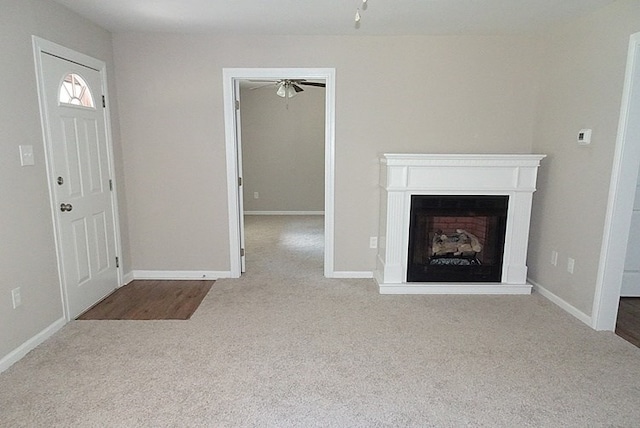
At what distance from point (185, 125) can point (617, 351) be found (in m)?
3.94

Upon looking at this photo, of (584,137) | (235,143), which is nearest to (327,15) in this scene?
(235,143)

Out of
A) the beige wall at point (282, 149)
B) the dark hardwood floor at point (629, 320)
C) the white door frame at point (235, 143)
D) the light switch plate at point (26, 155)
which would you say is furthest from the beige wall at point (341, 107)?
the beige wall at point (282, 149)

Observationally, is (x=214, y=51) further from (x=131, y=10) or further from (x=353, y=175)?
(x=353, y=175)

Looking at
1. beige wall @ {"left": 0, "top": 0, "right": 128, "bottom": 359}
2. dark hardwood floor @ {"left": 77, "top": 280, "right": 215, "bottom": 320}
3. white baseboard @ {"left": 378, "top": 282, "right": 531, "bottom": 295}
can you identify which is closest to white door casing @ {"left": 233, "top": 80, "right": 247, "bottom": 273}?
dark hardwood floor @ {"left": 77, "top": 280, "right": 215, "bottom": 320}

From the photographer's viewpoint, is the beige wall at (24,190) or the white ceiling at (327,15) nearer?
the beige wall at (24,190)

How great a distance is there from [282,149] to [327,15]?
4814mm

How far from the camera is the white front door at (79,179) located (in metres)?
2.83

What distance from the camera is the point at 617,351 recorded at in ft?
8.48

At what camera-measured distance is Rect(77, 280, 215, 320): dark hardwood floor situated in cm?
315

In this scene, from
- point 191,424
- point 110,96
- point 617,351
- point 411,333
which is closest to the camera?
point 191,424

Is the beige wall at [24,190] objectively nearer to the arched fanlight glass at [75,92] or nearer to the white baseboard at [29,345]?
the white baseboard at [29,345]

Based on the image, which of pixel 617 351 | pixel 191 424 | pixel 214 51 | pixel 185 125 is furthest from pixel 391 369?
pixel 214 51

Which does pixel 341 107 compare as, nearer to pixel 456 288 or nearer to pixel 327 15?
pixel 327 15

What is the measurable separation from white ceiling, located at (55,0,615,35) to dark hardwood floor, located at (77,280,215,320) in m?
2.39
